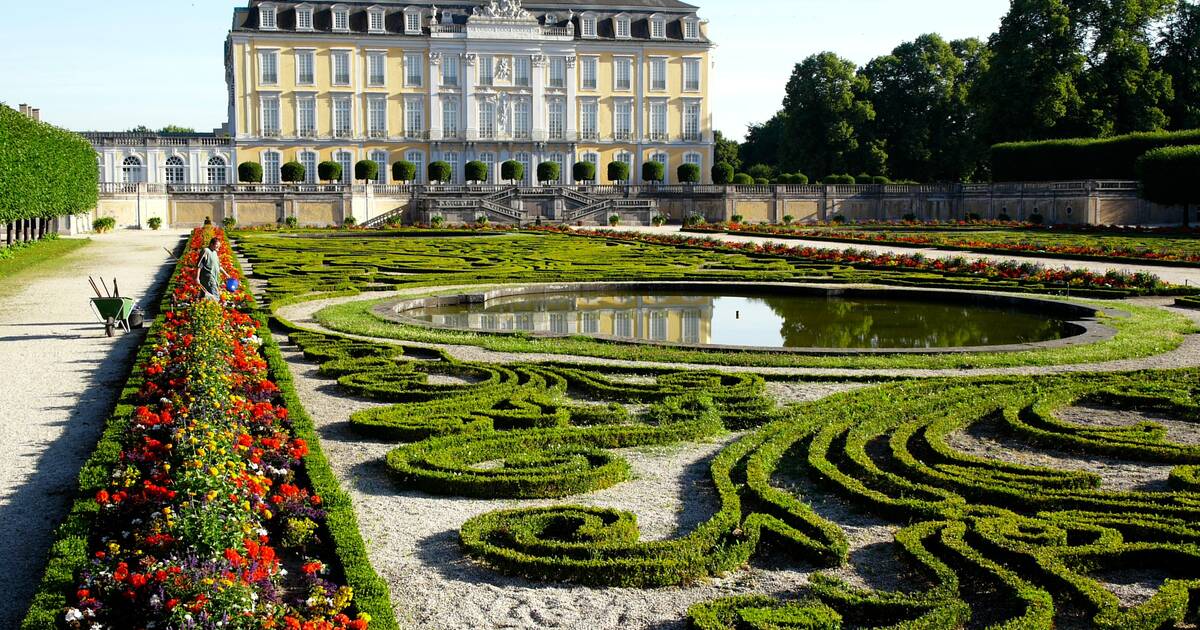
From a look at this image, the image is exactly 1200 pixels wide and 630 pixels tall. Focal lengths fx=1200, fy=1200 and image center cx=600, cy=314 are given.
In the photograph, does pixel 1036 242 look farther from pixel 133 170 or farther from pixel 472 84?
pixel 133 170

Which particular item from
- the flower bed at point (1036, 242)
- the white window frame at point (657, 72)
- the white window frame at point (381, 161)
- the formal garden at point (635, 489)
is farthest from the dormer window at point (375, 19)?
the formal garden at point (635, 489)

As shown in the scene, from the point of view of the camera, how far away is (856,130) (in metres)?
59.1

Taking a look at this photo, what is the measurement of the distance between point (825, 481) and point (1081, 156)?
43594mm

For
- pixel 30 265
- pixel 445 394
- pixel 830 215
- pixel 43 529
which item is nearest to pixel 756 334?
pixel 445 394

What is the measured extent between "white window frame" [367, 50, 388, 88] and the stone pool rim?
42937 mm

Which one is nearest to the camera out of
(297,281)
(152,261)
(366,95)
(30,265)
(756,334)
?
(756,334)

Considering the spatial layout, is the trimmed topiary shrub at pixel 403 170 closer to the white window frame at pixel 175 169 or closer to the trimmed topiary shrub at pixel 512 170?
the trimmed topiary shrub at pixel 512 170

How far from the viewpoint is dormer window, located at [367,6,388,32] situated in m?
58.3

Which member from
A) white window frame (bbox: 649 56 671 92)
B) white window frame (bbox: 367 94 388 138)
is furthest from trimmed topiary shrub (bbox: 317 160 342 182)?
white window frame (bbox: 649 56 671 92)

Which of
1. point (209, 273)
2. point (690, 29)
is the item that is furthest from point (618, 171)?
point (209, 273)

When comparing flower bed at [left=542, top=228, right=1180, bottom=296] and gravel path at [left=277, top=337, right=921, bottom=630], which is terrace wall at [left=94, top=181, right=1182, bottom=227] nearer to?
flower bed at [left=542, top=228, right=1180, bottom=296]

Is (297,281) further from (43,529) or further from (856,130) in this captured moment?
(856,130)

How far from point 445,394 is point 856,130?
2084 inches

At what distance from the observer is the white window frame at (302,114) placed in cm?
5806
